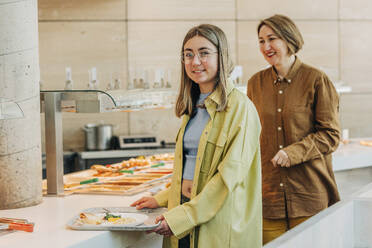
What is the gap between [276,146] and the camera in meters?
3.03

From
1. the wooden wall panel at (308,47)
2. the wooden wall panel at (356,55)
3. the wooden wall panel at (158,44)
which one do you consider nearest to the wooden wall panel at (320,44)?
the wooden wall panel at (308,47)

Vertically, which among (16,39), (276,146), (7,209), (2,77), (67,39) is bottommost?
(7,209)

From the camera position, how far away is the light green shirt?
207cm

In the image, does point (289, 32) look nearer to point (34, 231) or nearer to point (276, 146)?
point (276, 146)

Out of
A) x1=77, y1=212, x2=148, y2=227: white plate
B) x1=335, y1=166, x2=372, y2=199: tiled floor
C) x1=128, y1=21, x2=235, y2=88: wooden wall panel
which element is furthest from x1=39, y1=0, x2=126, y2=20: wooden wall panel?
x1=77, y1=212, x2=148, y2=227: white plate

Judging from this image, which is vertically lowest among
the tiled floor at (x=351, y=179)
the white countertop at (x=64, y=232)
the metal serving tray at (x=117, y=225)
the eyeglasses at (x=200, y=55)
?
the tiled floor at (x=351, y=179)

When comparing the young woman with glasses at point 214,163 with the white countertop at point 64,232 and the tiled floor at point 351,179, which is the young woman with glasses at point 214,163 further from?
the tiled floor at point 351,179

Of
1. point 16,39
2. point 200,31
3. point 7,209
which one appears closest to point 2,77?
point 16,39

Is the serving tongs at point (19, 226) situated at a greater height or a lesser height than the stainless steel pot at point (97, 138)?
lesser

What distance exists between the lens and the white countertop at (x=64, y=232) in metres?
1.96

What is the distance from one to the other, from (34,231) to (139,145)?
3754 mm

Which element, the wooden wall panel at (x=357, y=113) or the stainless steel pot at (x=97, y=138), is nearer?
the stainless steel pot at (x=97, y=138)

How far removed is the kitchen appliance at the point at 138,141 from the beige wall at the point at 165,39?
0.35m

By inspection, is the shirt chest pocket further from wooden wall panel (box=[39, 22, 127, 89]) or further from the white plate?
wooden wall panel (box=[39, 22, 127, 89])
